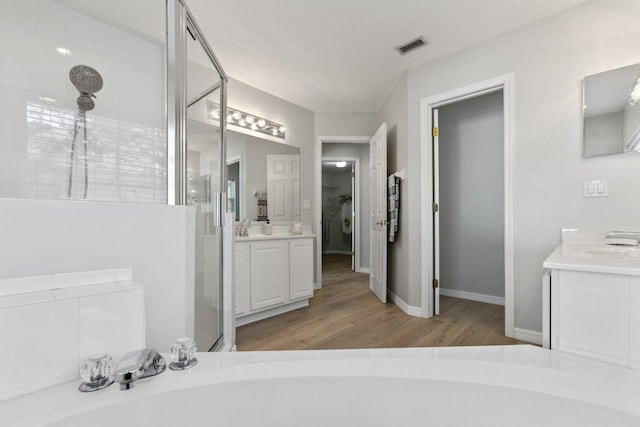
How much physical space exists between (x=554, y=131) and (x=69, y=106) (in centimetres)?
317

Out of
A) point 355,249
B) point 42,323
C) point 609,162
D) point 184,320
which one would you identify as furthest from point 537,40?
point 355,249

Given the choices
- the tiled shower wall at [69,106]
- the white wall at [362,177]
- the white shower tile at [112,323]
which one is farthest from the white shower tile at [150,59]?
the white wall at [362,177]

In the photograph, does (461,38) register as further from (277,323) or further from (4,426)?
(4,426)

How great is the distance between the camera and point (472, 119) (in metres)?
3.29

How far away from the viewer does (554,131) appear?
2.03m

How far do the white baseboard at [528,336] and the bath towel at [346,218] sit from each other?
200 inches

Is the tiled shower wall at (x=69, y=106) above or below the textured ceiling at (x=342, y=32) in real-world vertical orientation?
below

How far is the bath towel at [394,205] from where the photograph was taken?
9.95ft

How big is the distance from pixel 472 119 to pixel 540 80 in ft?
3.98

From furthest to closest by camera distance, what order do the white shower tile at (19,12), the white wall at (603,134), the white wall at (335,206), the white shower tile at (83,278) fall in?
the white wall at (335,206)
the white wall at (603,134)
the white shower tile at (19,12)
the white shower tile at (83,278)

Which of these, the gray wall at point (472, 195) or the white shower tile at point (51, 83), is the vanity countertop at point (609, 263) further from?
the white shower tile at point (51, 83)

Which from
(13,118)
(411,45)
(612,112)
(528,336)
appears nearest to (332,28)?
(411,45)

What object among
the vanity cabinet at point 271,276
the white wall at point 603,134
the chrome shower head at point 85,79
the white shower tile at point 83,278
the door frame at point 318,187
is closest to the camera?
the white shower tile at point 83,278

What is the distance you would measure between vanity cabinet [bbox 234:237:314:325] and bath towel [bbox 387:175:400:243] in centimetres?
90
